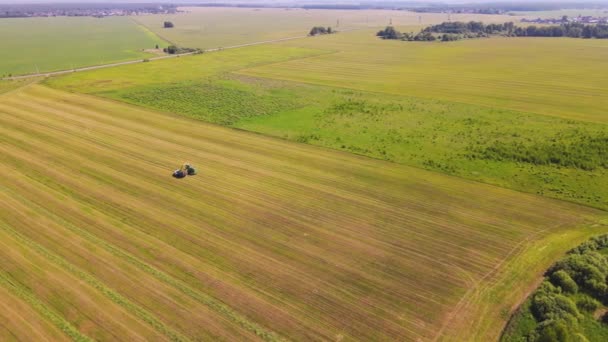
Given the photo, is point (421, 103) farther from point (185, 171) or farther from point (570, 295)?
point (570, 295)

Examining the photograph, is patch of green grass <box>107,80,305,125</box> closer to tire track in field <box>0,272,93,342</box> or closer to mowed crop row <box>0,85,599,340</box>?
mowed crop row <box>0,85,599,340</box>

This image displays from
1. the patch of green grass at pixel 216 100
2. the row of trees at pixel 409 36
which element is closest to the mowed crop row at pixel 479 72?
the row of trees at pixel 409 36

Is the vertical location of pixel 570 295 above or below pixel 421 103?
below

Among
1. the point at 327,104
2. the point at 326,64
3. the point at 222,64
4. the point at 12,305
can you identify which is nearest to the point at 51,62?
the point at 222,64

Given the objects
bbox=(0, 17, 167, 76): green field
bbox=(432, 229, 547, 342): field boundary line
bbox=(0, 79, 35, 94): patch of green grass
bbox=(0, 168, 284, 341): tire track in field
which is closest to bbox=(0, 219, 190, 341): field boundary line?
bbox=(0, 168, 284, 341): tire track in field

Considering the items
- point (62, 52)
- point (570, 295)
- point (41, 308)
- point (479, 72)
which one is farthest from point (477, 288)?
point (62, 52)

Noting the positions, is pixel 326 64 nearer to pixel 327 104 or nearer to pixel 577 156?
pixel 327 104

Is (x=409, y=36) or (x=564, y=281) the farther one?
(x=409, y=36)
